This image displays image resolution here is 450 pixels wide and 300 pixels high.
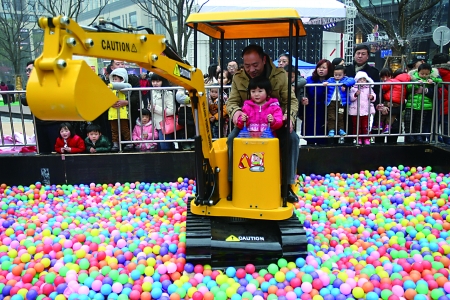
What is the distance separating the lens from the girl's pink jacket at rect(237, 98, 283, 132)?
390 cm

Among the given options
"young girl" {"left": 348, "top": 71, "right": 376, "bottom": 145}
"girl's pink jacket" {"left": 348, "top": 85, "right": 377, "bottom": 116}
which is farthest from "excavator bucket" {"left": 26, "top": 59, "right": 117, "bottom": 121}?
"girl's pink jacket" {"left": 348, "top": 85, "right": 377, "bottom": 116}

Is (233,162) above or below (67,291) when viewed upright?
above

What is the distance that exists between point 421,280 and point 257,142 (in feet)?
5.78

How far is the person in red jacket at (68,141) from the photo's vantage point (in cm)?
627

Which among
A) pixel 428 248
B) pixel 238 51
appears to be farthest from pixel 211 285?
pixel 238 51

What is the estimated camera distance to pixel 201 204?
156 inches

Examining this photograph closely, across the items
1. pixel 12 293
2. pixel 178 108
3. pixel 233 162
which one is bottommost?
pixel 12 293

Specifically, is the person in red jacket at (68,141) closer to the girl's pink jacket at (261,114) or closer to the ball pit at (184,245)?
the ball pit at (184,245)

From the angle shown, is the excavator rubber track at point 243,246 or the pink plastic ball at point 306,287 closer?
the pink plastic ball at point 306,287

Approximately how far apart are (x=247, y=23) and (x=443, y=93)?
375cm

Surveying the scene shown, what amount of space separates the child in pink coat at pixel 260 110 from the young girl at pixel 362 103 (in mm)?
Answer: 2967

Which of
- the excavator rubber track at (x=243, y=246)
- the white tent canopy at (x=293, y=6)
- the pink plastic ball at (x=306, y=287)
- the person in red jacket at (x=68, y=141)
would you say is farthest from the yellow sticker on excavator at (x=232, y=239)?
the white tent canopy at (x=293, y=6)

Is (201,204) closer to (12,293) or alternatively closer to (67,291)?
(67,291)

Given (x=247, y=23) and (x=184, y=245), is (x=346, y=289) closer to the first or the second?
(x=184, y=245)
